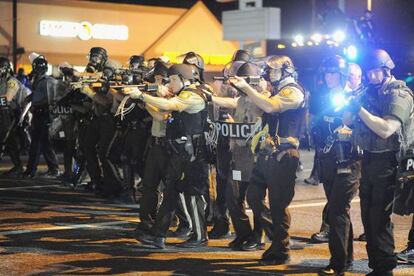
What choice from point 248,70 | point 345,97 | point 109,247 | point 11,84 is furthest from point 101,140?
point 345,97

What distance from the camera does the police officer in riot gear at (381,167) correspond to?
22.6 ft

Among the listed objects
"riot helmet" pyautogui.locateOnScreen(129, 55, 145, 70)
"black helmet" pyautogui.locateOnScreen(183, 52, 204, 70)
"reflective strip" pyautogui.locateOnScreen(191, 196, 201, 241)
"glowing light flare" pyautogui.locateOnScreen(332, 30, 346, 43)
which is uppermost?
"glowing light flare" pyautogui.locateOnScreen(332, 30, 346, 43)

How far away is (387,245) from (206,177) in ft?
7.89

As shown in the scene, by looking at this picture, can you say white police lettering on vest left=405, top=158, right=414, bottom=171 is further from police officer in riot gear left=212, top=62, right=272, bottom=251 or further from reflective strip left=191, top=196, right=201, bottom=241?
reflective strip left=191, top=196, right=201, bottom=241

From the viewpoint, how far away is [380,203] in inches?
272

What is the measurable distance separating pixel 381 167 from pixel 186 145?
2347 millimetres

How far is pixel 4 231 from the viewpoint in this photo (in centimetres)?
936

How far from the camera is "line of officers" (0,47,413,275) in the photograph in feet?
22.8

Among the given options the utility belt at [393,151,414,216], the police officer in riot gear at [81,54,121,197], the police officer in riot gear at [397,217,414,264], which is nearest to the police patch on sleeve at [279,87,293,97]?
the utility belt at [393,151,414,216]

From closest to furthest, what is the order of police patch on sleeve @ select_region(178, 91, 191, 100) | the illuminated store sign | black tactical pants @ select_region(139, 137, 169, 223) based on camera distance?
police patch on sleeve @ select_region(178, 91, 191, 100)
black tactical pants @ select_region(139, 137, 169, 223)
the illuminated store sign

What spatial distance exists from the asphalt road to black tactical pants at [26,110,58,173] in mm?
2552

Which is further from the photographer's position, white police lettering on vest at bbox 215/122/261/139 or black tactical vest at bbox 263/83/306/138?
white police lettering on vest at bbox 215/122/261/139

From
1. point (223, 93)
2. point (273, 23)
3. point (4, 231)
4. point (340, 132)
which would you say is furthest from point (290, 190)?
point (273, 23)

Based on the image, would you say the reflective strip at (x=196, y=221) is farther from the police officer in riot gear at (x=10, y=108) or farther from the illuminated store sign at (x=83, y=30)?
the illuminated store sign at (x=83, y=30)
